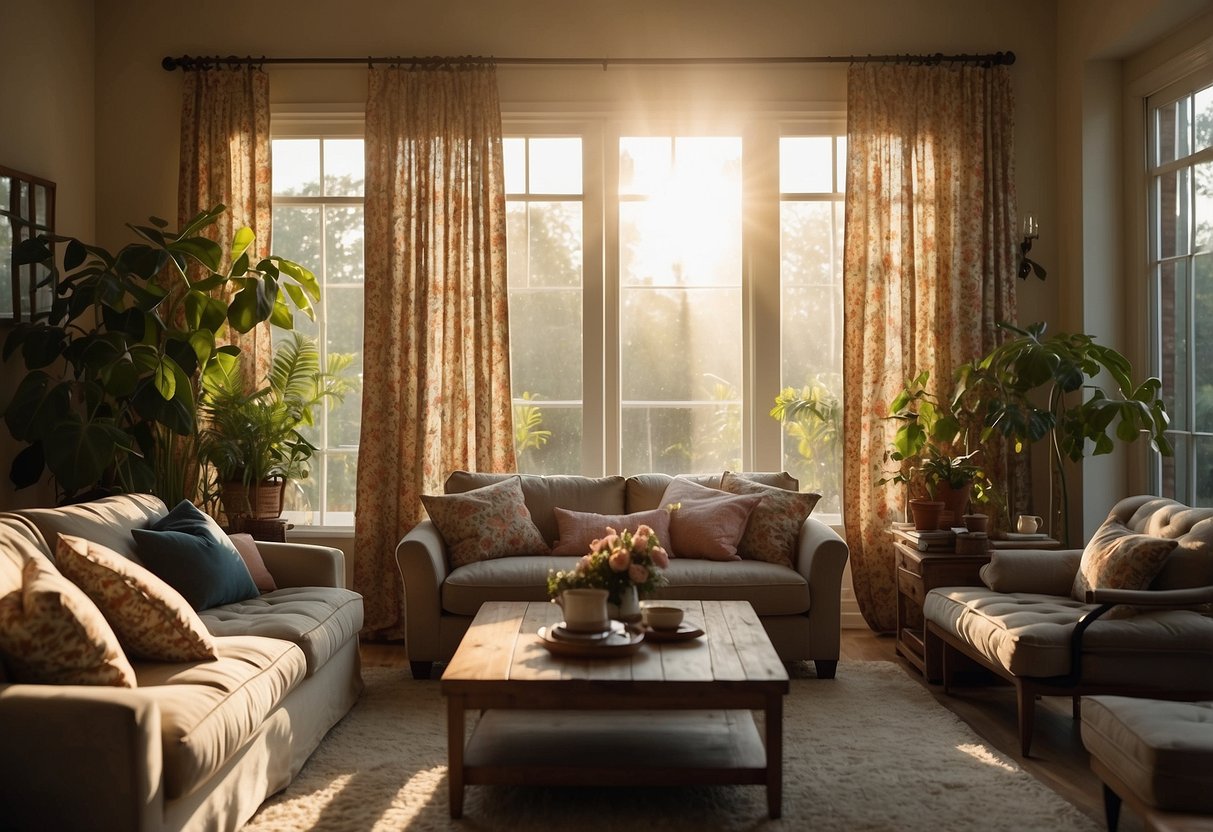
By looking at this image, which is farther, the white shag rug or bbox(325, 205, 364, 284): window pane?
bbox(325, 205, 364, 284): window pane

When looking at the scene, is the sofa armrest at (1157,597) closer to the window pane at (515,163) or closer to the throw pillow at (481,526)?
the throw pillow at (481,526)

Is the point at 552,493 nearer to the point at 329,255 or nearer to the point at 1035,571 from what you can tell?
the point at 329,255

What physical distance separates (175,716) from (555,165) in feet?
13.5

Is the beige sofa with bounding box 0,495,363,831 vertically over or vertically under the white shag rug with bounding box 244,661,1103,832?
over

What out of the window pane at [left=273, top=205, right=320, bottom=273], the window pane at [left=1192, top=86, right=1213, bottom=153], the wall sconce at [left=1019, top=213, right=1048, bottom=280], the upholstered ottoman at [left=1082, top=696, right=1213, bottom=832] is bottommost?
the upholstered ottoman at [left=1082, top=696, right=1213, bottom=832]

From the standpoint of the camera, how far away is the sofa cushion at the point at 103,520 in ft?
11.2

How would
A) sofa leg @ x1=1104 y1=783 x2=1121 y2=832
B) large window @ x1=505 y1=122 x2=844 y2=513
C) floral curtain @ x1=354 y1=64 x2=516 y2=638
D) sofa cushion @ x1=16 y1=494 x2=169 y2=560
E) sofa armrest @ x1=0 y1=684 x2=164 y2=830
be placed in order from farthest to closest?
large window @ x1=505 y1=122 x2=844 y2=513
floral curtain @ x1=354 y1=64 x2=516 y2=638
sofa cushion @ x1=16 y1=494 x2=169 y2=560
sofa leg @ x1=1104 y1=783 x2=1121 y2=832
sofa armrest @ x1=0 y1=684 x2=164 y2=830

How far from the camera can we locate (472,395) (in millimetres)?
5977

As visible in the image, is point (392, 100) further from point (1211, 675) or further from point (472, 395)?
point (1211, 675)

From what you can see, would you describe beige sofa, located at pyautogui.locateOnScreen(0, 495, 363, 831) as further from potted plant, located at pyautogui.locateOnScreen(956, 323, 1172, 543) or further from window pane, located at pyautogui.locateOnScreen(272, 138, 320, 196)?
potted plant, located at pyautogui.locateOnScreen(956, 323, 1172, 543)

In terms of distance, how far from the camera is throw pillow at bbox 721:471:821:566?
5.18 meters

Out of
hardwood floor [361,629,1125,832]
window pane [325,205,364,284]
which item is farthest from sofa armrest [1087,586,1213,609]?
window pane [325,205,364,284]

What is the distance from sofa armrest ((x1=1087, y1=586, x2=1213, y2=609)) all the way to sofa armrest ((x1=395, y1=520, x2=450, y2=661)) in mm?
2690

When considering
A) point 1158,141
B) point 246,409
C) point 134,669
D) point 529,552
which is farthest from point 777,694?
point 1158,141
